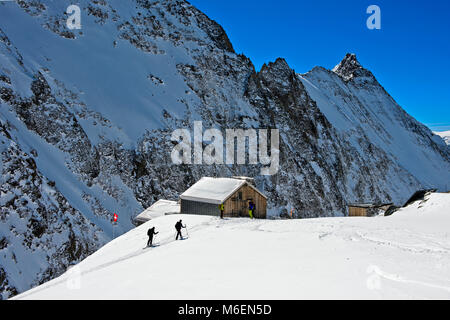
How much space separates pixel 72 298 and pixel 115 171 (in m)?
30.6

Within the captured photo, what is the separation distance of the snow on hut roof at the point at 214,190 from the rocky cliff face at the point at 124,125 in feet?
31.6

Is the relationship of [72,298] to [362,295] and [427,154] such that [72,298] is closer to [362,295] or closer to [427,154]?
[362,295]

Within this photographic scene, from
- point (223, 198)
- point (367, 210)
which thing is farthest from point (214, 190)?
point (367, 210)

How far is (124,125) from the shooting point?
41.7 meters

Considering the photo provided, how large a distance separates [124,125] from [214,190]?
19.6 meters

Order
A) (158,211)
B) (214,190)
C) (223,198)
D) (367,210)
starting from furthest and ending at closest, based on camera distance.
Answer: (367,210) → (158,211) → (214,190) → (223,198)

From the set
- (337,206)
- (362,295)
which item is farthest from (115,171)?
(337,206)

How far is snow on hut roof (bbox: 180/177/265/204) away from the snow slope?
28.3ft

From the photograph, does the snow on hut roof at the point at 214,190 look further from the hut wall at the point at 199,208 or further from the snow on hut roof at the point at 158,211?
the snow on hut roof at the point at 158,211

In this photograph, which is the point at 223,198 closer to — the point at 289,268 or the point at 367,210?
the point at 289,268

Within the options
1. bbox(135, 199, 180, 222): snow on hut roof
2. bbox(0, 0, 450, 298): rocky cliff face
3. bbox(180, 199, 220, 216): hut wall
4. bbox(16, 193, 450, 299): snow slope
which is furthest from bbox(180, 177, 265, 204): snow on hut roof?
bbox(0, 0, 450, 298): rocky cliff face

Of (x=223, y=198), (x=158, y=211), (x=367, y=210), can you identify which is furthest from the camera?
(x=367, y=210)

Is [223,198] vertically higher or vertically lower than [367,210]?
higher

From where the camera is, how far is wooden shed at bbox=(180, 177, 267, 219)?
2636 centimetres
